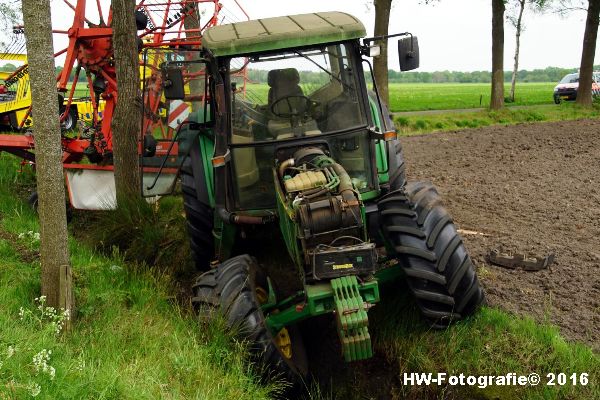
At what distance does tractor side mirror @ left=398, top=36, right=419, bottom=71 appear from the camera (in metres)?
5.79

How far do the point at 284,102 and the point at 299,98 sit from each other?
127 mm

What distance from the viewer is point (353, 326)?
450cm

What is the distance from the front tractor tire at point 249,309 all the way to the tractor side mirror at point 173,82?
4.80 feet

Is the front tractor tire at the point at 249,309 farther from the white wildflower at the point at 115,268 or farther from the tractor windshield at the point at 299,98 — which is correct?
the white wildflower at the point at 115,268

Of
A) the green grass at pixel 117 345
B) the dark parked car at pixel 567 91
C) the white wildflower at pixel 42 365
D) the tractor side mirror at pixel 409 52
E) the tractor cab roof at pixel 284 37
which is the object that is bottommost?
Result: the green grass at pixel 117 345

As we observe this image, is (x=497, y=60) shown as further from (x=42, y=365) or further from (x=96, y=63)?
(x=42, y=365)

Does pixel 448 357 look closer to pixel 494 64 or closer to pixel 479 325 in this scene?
pixel 479 325

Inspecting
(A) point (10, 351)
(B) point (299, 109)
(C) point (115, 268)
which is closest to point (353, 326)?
(A) point (10, 351)

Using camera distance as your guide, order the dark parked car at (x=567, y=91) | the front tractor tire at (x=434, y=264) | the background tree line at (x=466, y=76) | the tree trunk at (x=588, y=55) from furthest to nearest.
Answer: the background tree line at (x=466, y=76), the dark parked car at (x=567, y=91), the tree trunk at (x=588, y=55), the front tractor tire at (x=434, y=264)

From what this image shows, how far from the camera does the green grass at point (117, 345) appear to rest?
3936 mm

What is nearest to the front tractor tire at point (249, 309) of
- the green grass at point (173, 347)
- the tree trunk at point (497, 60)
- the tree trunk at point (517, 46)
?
the green grass at point (173, 347)

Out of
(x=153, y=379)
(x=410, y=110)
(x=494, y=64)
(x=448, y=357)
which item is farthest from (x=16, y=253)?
(x=410, y=110)

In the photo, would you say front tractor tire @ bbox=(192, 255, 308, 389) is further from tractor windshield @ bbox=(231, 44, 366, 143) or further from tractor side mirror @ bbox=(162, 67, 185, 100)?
tractor side mirror @ bbox=(162, 67, 185, 100)

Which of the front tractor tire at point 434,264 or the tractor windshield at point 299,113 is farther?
the tractor windshield at point 299,113
